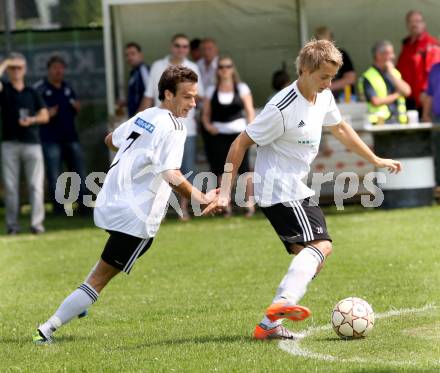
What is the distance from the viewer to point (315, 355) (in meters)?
7.24

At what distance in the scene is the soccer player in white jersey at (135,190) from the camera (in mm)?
A: 7918

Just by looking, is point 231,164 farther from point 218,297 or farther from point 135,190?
point 218,297

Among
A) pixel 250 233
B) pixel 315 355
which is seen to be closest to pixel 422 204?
pixel 250 233

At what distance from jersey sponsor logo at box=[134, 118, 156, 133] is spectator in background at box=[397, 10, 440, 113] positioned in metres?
10.0

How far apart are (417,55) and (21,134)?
6134 mm

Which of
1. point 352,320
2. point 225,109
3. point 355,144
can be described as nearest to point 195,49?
point 225,109

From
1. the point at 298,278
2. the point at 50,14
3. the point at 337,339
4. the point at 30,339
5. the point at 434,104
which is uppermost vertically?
the point at 50,14

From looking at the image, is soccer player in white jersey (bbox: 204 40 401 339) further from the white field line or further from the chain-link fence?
the chain-link fence

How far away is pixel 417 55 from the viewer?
17406 mm

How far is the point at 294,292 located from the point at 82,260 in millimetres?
6120

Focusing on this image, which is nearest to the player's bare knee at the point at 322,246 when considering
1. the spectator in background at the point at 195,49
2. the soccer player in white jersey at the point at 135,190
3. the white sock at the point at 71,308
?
the soccer player in white jersey at the point at 135,190

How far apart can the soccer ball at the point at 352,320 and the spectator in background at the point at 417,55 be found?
Answer: 10.1m

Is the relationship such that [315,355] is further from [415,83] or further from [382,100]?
[415,83]

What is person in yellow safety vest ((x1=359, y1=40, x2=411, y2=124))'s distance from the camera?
16.5m
